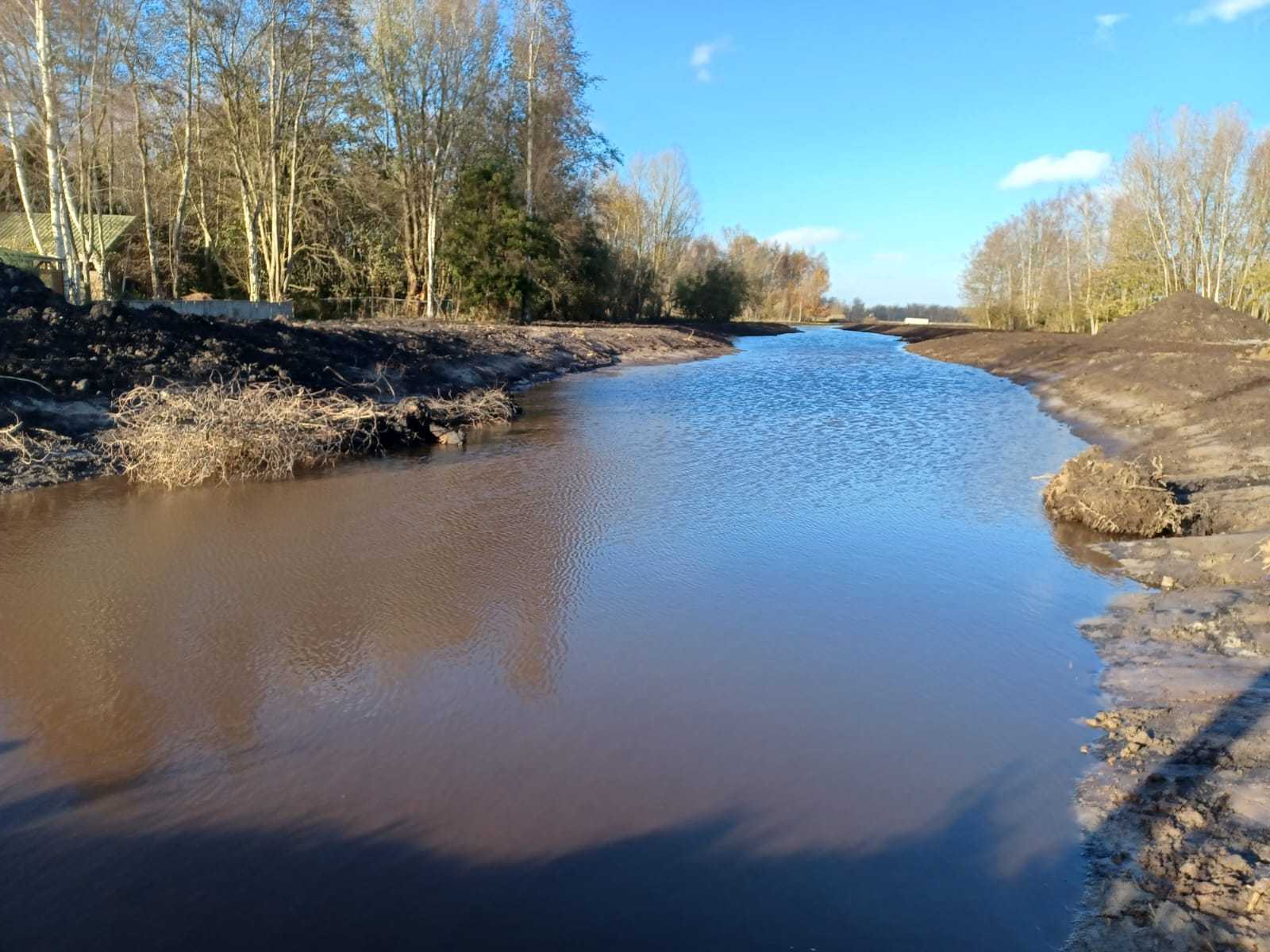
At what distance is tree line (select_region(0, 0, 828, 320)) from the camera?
22.9 meters

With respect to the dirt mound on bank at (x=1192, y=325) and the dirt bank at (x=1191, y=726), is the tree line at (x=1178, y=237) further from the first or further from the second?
the dirt bank at (x=1191, y=726)

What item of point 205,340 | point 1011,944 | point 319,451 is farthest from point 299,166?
point 1011,944

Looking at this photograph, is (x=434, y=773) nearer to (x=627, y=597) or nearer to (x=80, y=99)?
(x=627, y=597)

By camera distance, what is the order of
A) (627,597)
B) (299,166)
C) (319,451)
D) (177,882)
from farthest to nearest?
(299,166)
(319,451)
(627,597)
(177,882)

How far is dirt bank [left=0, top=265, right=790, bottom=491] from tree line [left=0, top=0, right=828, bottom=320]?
6.85m

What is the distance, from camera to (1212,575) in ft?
23.5

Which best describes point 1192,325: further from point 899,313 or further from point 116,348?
point 899,313

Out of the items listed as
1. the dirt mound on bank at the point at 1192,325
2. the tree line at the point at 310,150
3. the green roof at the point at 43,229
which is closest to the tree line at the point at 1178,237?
the dirt mound on bank at the point at 1192,325

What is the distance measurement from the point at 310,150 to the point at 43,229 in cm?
983

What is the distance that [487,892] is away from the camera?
3477 mm

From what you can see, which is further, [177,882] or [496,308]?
[496,308]

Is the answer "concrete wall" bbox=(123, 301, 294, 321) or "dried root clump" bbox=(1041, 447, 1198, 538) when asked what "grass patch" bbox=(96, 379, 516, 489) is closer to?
"concrete wall" bbox=(123, 301, 294, 321)

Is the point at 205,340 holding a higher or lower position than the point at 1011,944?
higher

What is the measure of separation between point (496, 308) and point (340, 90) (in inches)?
397
